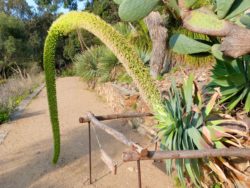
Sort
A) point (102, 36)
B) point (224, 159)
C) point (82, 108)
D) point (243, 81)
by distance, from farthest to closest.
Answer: point (82, 108), point (243, 81), point (224, 159), point (102, 36)

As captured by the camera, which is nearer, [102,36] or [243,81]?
[102,36]

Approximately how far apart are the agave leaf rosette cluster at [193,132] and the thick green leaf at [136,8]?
3.36 ft

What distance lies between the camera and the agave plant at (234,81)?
8.42ft

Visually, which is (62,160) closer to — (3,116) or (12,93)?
(3,116)

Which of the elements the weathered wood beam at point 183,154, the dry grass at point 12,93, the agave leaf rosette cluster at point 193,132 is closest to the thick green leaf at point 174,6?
the weathered wood beam at point 183,154

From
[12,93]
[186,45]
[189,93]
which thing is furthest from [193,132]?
[12,93]

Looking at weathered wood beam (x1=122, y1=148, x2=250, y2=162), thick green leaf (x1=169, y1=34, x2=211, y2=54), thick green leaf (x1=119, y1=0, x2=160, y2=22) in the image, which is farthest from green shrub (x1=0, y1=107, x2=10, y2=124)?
thick green leaf (x1=119, y1=0, x2=160, y2=22)

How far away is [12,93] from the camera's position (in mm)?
11062

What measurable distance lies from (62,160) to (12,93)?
7.18 m

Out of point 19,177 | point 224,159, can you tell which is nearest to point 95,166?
point 19,177

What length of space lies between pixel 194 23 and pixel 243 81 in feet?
4.92

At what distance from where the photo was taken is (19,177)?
13.4ft

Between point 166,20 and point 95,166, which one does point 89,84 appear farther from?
point 95,166

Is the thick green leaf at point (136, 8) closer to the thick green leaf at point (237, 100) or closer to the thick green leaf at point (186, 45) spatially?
the thick green leaf at point (186, 45)
